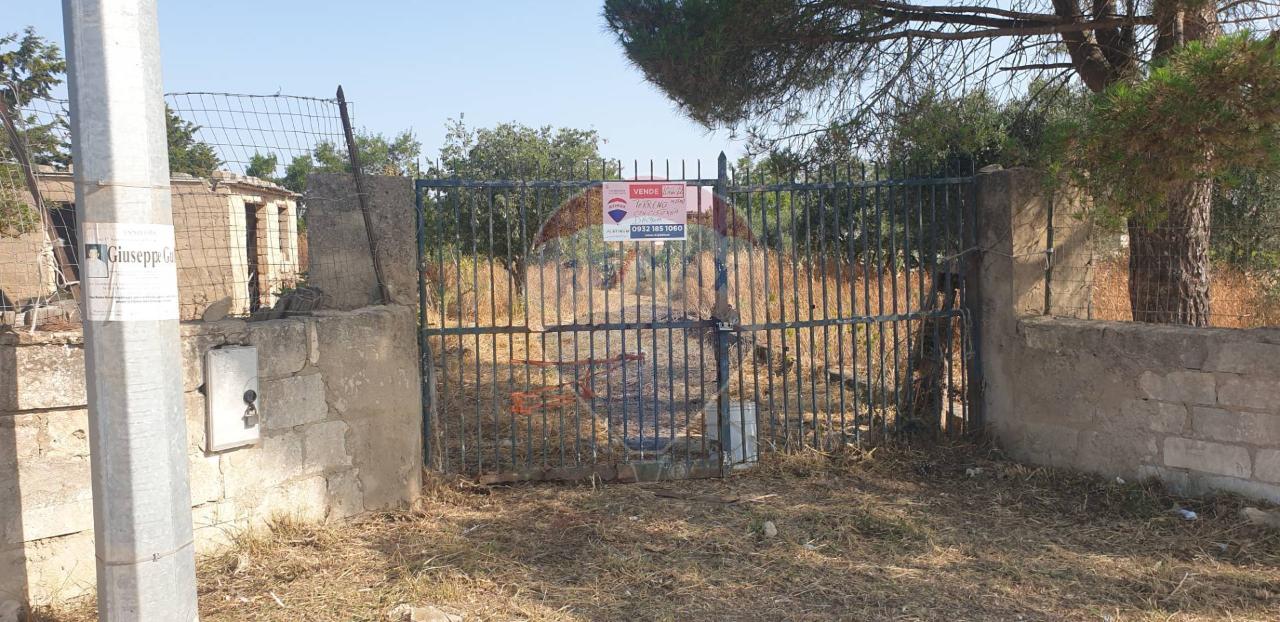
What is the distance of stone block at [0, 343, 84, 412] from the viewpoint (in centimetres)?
351

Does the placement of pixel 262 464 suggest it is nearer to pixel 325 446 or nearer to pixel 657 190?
pixel 325 446

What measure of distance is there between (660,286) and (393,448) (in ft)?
29.8

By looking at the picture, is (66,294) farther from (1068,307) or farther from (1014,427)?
(1068,307)

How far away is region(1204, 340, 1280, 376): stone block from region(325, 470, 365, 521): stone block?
503 cm

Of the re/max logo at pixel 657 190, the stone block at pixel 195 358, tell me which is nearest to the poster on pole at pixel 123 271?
the stone block at pixel 195 358

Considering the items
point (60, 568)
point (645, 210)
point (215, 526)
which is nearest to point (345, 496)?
point (215, 526)

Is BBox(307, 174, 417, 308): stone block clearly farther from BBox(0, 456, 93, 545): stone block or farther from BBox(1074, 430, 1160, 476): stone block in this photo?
BBox(1074, 430, 1160, 476): stone block

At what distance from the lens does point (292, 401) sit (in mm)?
4504

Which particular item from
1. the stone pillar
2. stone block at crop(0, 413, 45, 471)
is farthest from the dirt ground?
the stone pillar

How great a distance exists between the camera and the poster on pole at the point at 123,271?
2.79 metres

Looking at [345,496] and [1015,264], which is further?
[1015,264]

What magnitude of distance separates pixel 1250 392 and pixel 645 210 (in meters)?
3.71

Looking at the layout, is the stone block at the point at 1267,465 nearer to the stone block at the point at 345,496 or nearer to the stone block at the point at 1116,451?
the stone block at the point at 1116,451

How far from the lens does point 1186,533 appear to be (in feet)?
15.4
